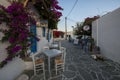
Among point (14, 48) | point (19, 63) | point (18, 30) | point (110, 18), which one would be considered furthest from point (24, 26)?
point (110, 18)

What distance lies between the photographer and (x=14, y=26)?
12.9ft

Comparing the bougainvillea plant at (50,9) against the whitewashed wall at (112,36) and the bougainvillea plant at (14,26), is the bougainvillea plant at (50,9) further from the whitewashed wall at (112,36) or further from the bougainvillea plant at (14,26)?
the bougainvillea plant at (14,26)

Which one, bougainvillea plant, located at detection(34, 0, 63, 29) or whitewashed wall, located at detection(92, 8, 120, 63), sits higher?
bougainvillea plant, located at detection(34, 0, 63, 29)

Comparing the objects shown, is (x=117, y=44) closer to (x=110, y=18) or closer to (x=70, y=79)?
(x=110, y=18)

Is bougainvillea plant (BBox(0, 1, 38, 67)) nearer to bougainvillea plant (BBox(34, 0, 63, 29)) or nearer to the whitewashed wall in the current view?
bougainvillea plant (BBox(34, 0, 63, 29))

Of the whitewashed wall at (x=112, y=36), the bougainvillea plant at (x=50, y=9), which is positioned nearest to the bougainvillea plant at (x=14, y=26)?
the bougainvillea plant at (x=50, y=9)

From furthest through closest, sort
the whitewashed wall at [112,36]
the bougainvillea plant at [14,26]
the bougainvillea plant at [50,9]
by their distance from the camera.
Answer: the bougainvillea plant at [50,9]
the whitewashed wall at [112,36]
the bougainvillea plant at [14,26]

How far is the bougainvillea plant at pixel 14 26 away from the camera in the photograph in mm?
3781

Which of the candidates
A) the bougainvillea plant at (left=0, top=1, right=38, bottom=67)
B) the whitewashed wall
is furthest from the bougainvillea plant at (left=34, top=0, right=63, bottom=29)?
the bougainvillea plant at (left=0, top=1, right=38, bottom=67)

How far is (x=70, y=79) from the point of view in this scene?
4.73 m

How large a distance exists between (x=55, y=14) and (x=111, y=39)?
13.7 ft

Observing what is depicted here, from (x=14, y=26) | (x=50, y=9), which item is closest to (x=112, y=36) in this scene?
(x=50, y=9)

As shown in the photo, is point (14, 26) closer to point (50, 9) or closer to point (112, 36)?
point (50, 9)

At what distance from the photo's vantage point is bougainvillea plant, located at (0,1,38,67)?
12.4 ft
